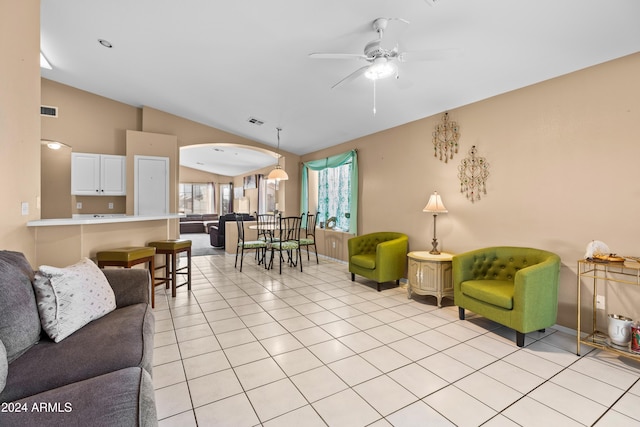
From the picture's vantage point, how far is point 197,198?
13828 millimetres

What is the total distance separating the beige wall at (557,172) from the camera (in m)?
2.48

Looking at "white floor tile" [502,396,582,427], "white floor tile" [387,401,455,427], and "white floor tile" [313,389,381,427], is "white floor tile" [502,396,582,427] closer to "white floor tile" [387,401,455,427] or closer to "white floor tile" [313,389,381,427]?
"white floor tile" [387,401,455,427]

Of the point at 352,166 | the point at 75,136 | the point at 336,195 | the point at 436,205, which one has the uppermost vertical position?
the point at 75,136

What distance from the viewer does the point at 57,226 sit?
2744mm

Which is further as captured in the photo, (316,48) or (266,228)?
(266,228)

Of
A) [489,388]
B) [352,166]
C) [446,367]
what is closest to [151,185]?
[352,166]

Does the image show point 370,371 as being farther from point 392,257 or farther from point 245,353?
point 392,257

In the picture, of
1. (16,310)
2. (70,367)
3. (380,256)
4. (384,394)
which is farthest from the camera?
(380,256)

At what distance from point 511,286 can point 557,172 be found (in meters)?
1.23

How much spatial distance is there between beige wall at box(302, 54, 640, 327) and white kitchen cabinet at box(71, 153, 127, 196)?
5.55m

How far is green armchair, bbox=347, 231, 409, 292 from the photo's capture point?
161 inches

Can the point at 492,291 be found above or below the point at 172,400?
above

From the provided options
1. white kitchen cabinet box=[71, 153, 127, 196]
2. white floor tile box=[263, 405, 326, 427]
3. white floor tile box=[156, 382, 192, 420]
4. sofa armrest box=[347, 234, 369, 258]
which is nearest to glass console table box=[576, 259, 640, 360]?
white floor tile box=[263, 405, 326, 427]

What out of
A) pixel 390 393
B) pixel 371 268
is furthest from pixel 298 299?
pixel 390 393
